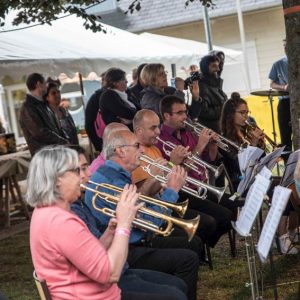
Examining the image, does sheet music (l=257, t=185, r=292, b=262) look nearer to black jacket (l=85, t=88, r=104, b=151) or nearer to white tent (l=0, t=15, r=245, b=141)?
white tent (l=0, t=15, r=245, b=141)

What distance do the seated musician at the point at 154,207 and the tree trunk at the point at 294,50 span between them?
151cm

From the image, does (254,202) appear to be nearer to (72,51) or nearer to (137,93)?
(137,93)

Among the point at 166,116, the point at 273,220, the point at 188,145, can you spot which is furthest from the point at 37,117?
A: the point at 273,220

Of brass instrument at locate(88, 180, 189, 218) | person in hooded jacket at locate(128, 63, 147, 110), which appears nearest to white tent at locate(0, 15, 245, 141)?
person in hooded jacket at locate(128, 63, 147, 110)

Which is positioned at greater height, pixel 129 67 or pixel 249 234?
pixel 129 67

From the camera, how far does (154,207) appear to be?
191 inches

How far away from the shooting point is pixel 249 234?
420 centimetres

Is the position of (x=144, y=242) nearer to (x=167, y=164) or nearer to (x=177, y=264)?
(x=177, y=264)

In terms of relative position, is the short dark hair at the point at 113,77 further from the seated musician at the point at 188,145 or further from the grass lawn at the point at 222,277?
the grass lawn at the point at 222,277

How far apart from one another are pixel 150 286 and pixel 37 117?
5020 millimetres

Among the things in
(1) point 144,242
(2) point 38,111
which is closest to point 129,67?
(2) point 38,111

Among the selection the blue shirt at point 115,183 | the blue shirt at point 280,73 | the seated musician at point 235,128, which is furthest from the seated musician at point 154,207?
the blue shirt at point 280,73

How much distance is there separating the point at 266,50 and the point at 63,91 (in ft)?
20.1

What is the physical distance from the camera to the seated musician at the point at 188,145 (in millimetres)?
5859
